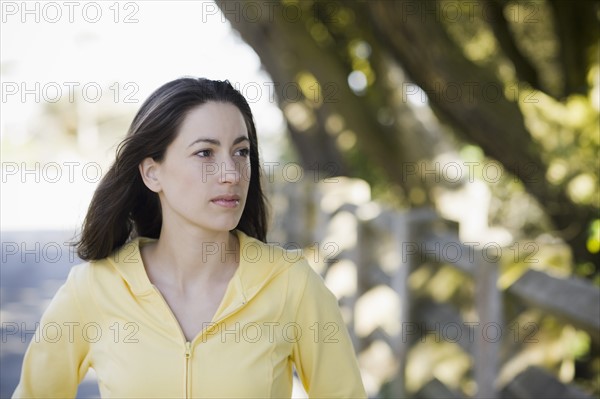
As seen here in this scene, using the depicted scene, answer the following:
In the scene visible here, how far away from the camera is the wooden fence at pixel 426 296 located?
333 cm

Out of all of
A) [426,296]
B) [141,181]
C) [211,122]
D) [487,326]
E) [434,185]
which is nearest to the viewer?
[211,122]

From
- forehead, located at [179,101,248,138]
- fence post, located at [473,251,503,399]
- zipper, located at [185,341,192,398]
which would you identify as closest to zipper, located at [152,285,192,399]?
zipper, located at [185,341,192,398]

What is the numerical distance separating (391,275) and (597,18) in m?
3.54

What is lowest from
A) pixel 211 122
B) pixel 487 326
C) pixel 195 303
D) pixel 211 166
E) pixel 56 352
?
pixel 487 326

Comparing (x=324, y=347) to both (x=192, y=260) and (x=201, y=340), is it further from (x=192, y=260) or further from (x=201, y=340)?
(x=192, y=260)

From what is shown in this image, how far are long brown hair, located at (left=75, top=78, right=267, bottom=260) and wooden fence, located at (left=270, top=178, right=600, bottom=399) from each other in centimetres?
119

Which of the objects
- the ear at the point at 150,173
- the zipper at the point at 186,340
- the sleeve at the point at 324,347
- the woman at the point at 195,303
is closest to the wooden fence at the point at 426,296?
the sleeve at the point at 324,347

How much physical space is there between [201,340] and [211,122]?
24.1 inches

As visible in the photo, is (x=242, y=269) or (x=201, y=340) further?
(x=242, y=269)

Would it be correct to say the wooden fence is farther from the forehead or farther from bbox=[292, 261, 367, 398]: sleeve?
the forehead

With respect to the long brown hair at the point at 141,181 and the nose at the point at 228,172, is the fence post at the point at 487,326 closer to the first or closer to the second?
the long brown hair at the point at 141,181

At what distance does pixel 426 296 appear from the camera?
17.4ft

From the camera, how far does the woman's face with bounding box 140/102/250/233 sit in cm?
246

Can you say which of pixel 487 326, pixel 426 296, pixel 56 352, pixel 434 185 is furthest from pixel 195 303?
pixel 434 185
